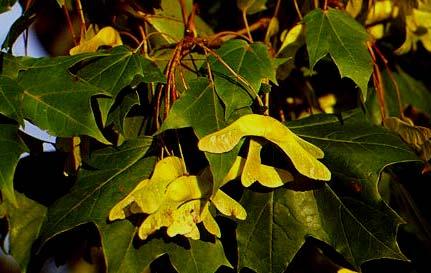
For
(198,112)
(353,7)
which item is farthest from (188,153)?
(353,7)

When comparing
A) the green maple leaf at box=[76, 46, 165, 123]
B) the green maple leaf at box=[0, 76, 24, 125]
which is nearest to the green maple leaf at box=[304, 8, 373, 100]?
the green maple leaf at box=[76, 46, 165, 123]

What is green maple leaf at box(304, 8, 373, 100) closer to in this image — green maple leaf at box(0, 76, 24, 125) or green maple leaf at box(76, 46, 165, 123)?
green maple leaf at box(76, 46, 165, 123)

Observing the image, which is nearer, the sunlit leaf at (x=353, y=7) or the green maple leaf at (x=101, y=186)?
the green maple leaf at (x=101, y=186)

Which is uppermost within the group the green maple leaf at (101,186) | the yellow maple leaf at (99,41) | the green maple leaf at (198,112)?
the yellow maple leaf at (99,41)

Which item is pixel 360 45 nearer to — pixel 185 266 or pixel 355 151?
pixel 355 151

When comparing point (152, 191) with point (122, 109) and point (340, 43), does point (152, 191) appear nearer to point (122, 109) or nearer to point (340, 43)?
point (122, 109)

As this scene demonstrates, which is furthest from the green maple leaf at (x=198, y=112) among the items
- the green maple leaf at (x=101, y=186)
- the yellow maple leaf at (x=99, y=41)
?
the yellow maple leaf at (x=99, y=41)

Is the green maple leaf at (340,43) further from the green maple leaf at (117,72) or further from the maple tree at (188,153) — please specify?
the green maple leaf at (117,72)
